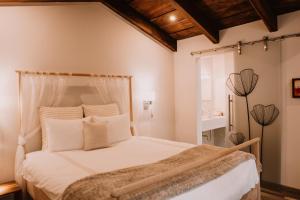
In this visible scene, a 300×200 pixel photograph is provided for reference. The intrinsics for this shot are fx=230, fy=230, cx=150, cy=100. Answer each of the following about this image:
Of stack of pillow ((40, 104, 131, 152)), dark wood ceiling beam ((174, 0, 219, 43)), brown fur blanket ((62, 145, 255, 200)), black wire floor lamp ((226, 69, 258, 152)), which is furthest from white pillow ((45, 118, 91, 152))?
black wire floor lamp ((226, 69, 258, 152))

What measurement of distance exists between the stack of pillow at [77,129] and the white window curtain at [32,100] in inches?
4.5

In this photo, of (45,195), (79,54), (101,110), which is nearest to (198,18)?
(79,54)

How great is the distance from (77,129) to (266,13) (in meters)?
2.85

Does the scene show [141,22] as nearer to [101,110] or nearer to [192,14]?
[192,14]

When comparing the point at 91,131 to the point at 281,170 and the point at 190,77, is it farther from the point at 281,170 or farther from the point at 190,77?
the point at 281,170

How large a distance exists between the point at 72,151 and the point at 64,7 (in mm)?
2042

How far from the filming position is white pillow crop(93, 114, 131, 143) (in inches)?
121

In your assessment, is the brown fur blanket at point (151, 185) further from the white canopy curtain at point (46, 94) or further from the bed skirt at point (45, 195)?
the white canopy curtain at point (46, 94)

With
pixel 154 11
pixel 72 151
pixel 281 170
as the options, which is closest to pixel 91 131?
pixel 72 151

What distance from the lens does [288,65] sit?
3.19 m

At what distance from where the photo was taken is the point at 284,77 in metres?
3.24

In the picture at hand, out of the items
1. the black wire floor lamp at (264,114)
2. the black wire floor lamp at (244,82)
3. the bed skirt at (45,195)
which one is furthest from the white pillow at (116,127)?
the black wire floor lamp at (264,114)

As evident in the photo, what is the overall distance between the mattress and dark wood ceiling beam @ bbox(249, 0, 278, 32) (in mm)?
1927

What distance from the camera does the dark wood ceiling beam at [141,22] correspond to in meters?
3.82
